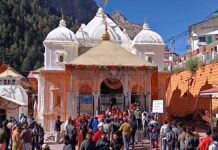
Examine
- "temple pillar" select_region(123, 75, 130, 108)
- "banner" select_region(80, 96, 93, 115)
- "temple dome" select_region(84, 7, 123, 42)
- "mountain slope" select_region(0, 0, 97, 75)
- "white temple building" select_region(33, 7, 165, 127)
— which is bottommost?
"banner" select_region(80, 96, 93, 115)

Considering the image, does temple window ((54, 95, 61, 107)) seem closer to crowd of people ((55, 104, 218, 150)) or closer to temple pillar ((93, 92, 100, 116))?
temple pillar ((93, 92, 100, 116))

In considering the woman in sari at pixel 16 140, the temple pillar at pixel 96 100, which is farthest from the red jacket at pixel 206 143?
the temple pillar at pixel 96 100

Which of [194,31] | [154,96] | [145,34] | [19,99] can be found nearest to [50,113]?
[154,96]

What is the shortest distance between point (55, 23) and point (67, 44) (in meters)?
92.1

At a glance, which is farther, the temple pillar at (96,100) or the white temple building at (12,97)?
the white temple building at (12,97)

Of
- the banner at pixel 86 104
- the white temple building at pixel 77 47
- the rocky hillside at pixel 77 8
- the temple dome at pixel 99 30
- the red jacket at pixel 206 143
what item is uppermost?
the rocky hillside at pixel 77 8

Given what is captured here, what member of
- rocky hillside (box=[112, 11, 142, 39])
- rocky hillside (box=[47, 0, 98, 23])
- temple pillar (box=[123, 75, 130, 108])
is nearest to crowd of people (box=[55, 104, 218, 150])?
temple pillar (box=[123, 75, 130, 108])

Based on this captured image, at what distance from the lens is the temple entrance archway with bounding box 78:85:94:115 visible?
28.1 m

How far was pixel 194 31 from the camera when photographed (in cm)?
6269

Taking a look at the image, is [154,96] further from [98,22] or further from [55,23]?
[55,23]

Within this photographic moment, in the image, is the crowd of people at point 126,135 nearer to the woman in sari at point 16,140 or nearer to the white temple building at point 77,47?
the woman in sari at point 16,140

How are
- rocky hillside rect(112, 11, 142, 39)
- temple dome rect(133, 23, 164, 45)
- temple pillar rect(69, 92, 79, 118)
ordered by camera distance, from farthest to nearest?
1. rocky hillside rect(112, 11, 142, 39)
2. temple dome rect(133, 23, 164, 45)
3. temple pillar rect(69, 92, 79, 118)

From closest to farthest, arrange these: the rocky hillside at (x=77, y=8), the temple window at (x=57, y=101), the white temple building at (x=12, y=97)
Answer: the temple window at (x=57, y=101)
the white temple building at (x=12, y=97)
the rocky hillside at (x=77, y=8)

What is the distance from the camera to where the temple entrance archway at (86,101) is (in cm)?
2808
